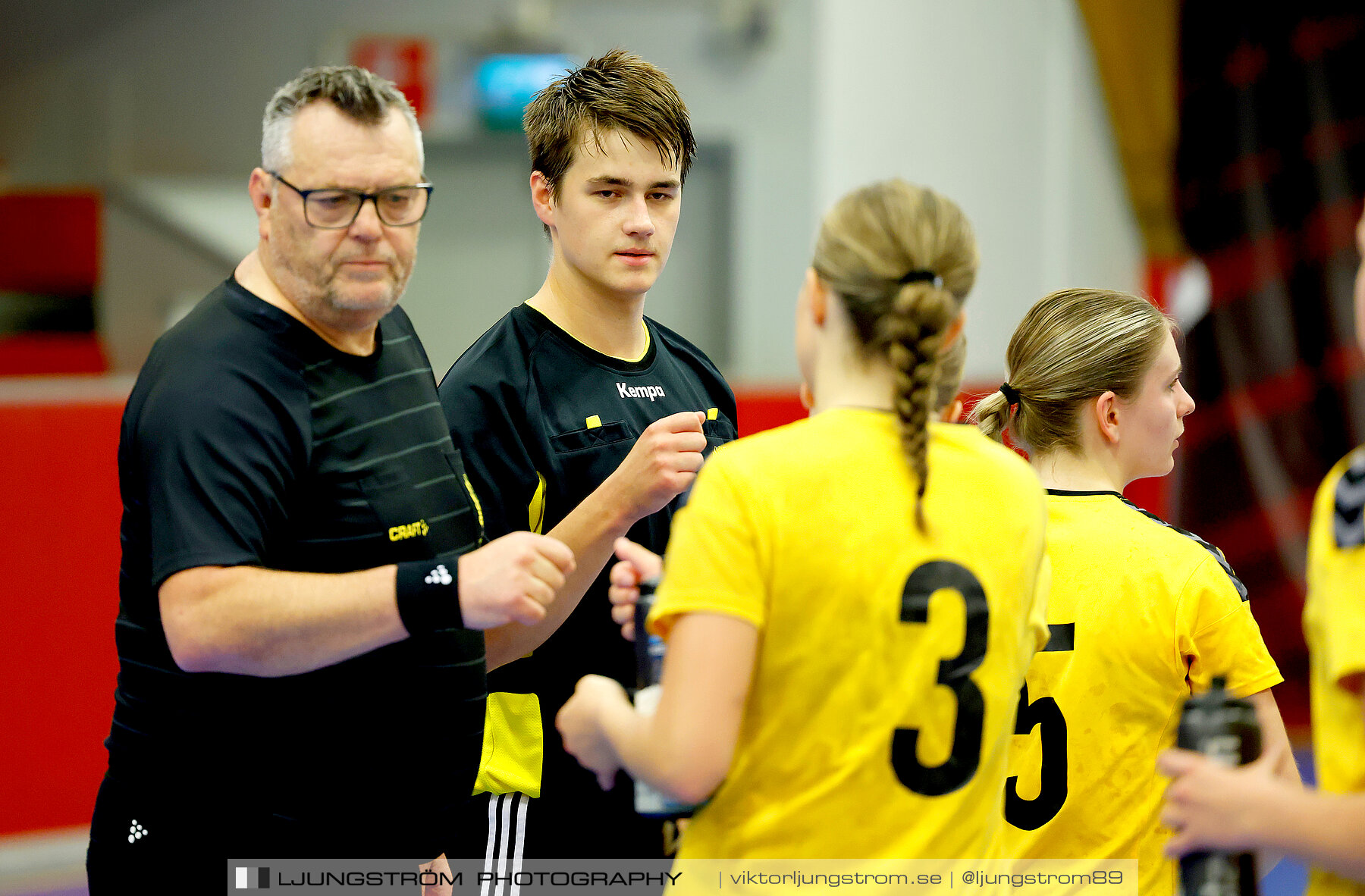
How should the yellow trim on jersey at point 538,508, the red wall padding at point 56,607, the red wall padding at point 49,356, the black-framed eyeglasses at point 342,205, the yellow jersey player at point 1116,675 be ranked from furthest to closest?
the red wall padding at point 49,356 → the red wall padding at point 56,607 → the yellow trim on jersey at point 538,508 → the yellow jersey player at point 1116,675 → the black-framed eyeglasses at point 342,205

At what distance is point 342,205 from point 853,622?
0.82m

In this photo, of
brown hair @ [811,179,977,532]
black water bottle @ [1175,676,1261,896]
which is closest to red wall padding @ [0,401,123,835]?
brown hair @ [811,179,977,532]

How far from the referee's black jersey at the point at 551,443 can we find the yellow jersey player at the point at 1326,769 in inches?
36.2

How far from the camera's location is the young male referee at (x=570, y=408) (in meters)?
1.90

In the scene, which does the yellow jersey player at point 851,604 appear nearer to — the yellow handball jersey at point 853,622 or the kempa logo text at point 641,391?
the yellow handball jersey at point 853,622

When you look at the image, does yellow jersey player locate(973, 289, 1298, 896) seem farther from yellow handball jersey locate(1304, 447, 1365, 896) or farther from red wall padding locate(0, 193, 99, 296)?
red wall padding locate(0, 193, 99, 296)

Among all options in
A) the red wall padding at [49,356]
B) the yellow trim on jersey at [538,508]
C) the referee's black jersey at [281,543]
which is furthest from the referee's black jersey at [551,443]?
the red wall padding at [49,356]

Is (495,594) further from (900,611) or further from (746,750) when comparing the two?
Answer: (900,611)

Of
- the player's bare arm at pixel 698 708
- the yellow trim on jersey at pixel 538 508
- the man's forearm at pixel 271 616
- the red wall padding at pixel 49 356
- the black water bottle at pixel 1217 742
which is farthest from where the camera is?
the red wall padding at pixel 49 356

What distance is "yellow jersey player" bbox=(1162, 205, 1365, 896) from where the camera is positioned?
47.8 inches

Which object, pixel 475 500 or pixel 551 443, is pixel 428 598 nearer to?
pixel 475 500

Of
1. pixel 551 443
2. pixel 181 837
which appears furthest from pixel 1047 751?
pixel 181 837

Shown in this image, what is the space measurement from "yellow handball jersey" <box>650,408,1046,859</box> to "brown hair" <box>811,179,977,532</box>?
0.15 ft

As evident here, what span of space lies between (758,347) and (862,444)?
18.1 feet
